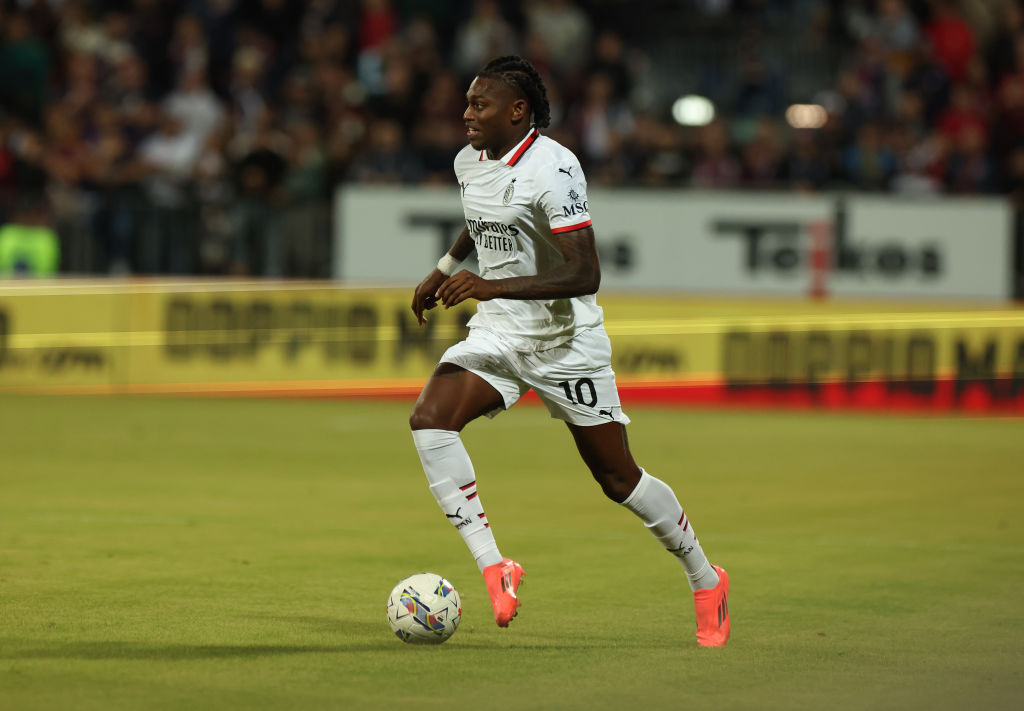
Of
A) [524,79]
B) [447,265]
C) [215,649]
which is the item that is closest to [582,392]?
[447,265]

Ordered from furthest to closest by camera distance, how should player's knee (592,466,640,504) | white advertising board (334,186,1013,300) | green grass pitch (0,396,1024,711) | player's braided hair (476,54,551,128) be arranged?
white advertising board (334,186,1013,300) < player's braided hair (476,54,551,128) < player's knee (592,466,640,504) < green grass pitch (0,396,1024,711)

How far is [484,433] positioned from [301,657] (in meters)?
8.08

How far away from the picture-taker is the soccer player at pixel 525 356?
6.73 metres

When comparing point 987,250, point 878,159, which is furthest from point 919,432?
point 878,159

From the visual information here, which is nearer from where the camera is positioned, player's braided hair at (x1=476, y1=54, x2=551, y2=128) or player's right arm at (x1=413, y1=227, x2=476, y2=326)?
player's braided hair at (x1=476, y1=54, x2=551, y2=128)

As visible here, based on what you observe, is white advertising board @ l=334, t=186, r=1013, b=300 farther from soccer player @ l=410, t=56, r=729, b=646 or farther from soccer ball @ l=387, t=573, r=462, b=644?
soccer ball @ l=387, t=573, r=462, b=644

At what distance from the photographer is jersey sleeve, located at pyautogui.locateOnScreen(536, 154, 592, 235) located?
6656 millimetres

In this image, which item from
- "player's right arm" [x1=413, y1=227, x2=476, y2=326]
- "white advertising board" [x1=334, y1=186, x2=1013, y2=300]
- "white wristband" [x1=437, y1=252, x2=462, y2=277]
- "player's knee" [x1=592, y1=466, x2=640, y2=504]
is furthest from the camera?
"white advertising board" [x1=334, y1=186, x2=1013, y2=300]

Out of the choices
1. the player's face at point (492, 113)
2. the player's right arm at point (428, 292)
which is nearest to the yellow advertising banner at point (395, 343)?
the player's right arm at point (428, 292)

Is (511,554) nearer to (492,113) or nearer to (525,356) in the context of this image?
(525,356)

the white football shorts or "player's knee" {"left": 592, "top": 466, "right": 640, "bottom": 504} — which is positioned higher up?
the white football shorts

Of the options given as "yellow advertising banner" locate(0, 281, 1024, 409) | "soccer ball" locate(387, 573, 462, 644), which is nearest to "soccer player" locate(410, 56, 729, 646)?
"soccer ball" locate(387, 573, 462, 644)

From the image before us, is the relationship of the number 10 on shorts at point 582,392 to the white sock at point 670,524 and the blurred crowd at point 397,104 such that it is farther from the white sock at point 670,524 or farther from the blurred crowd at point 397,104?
the blurred crowd at point 397,104

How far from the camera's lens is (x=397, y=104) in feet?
63.1
